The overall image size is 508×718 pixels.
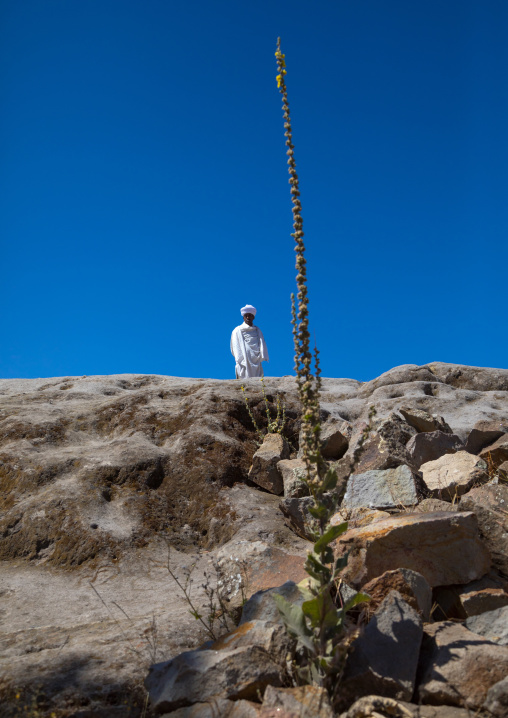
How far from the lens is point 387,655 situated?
3057mm

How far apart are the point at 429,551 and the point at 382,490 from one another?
1.51 meters

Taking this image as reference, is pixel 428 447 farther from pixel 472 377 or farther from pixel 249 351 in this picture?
pixel 249 351

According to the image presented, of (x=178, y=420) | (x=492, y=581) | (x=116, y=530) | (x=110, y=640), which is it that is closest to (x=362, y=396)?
(x=178, y=420)

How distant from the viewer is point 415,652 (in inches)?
120

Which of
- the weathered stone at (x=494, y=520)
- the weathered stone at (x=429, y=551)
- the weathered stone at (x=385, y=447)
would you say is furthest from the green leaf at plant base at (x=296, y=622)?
the weathered stone at (x=385, y=447)

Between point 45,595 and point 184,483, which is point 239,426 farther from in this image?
point 45,595

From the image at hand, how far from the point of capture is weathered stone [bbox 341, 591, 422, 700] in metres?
2.98

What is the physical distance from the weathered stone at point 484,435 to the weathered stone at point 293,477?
233cm

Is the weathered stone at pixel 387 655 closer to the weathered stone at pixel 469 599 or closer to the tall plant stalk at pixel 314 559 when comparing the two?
the tall plant stalk at pixel 314 559

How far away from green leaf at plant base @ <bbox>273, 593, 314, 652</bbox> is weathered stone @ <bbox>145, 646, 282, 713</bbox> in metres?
0.25

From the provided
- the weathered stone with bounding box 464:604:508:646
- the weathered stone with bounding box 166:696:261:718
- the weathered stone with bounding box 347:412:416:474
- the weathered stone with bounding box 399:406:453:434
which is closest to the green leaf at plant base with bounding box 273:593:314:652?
the weathered stone with bounding box 166:696:261:718

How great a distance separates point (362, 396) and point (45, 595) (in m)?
7.27

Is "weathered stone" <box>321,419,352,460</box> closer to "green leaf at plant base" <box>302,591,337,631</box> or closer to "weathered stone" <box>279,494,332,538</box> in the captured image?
"weathered stone" <box>279,494,332,538</box>

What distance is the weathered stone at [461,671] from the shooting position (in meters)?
2.91
